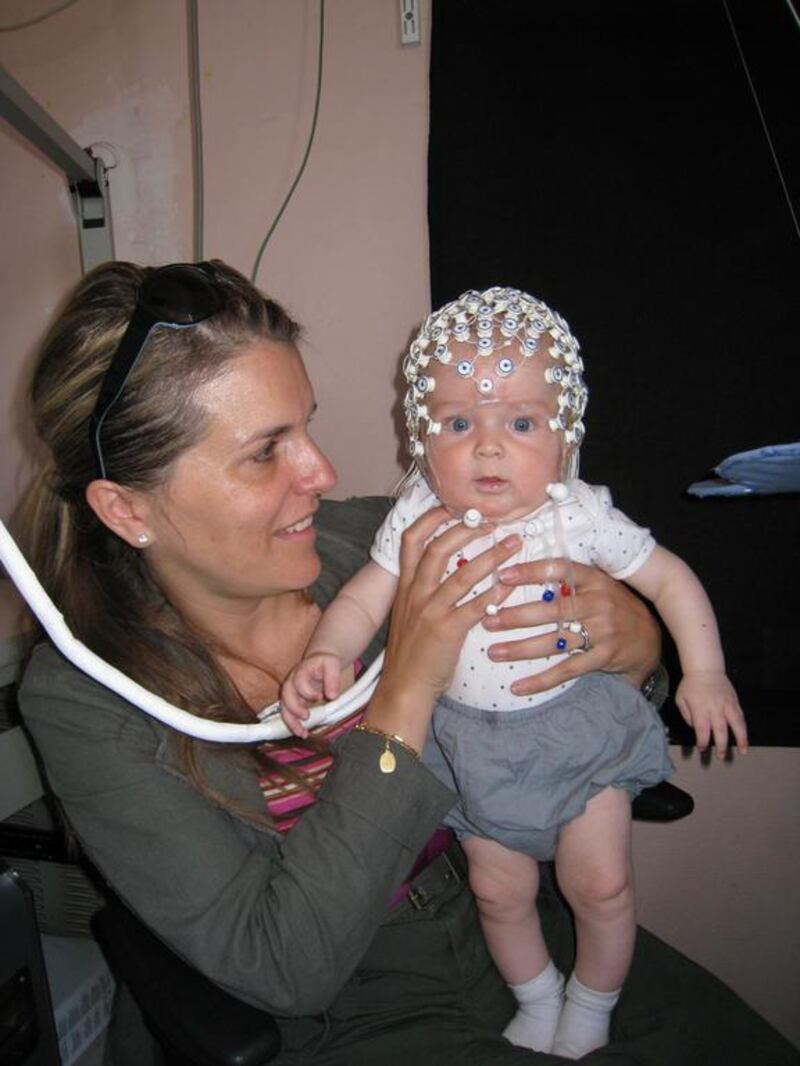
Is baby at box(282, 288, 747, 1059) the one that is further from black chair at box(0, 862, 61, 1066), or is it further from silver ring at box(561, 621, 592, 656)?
black chair at box(0, 862, 61, 1066)

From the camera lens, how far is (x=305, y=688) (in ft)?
3.21

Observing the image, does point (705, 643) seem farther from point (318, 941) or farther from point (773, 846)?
point (773, 846)

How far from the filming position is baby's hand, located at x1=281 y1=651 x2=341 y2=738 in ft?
3.17

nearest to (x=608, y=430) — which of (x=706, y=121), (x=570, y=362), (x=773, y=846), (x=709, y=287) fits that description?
(x=709, y=287)

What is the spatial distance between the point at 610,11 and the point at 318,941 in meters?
1.52

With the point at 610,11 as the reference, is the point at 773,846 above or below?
below

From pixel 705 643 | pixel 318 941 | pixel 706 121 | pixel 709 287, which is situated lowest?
pixel 318 941

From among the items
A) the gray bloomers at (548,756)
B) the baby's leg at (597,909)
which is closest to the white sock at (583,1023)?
the baby's leg at (597,909)

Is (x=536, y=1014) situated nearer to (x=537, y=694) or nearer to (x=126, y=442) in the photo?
(x=537, y=694)

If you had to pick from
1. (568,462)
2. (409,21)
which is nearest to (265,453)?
(568,462)

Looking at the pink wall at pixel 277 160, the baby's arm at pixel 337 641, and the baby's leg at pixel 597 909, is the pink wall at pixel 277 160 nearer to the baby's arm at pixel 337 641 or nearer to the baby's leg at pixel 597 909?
the baby's arm at pixel 337 641

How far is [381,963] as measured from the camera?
107cm

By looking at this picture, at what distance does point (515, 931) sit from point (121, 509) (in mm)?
854

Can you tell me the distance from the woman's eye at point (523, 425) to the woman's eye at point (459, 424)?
0.21ft
